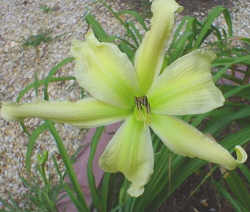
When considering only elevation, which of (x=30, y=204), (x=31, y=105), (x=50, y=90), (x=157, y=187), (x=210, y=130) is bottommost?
(x=30, y=204)

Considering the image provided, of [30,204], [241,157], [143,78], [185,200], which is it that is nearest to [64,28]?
[30,204]

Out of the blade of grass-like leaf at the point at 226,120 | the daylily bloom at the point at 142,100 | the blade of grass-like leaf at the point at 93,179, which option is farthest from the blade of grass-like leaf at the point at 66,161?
the blade of grass-like leaf at the point at 226,120

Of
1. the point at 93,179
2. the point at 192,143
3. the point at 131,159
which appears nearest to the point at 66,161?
the point at 93,179

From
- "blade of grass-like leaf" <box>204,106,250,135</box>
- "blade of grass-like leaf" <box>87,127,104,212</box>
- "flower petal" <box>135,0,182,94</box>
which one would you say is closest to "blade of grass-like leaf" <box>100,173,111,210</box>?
"blade of grass-like leaf" <box>87,127,104,212</box>

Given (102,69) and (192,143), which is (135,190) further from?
(102,69)

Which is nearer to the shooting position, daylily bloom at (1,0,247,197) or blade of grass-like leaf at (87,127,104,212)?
daylily bloom at (1,0,247,197)

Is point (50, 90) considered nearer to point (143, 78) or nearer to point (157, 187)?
point (157, 187)

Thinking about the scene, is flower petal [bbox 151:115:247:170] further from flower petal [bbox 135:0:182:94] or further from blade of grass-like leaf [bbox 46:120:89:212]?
blade of grass-like leaf [bbox 46:120:89:212]

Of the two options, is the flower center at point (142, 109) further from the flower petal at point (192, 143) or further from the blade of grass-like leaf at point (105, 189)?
the blade of grass-like leaf at point (105, 189)
